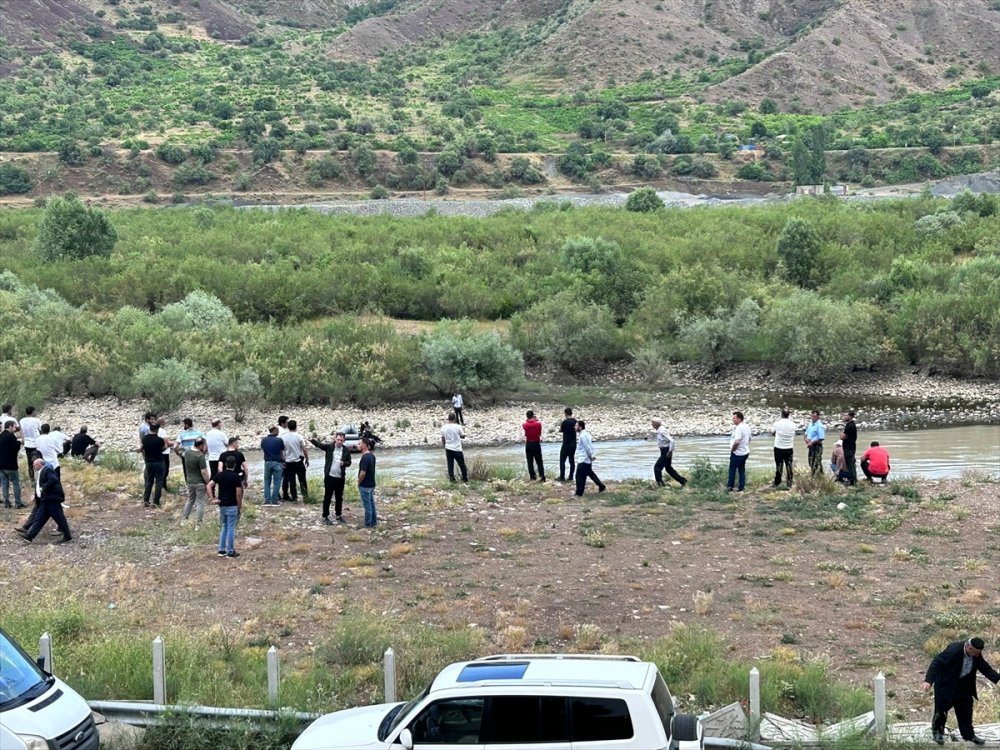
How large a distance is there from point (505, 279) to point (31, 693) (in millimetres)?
43565

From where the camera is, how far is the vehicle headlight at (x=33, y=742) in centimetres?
926

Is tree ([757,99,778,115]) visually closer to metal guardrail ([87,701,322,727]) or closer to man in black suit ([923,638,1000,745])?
man in black suit ([923,638,1000,745])

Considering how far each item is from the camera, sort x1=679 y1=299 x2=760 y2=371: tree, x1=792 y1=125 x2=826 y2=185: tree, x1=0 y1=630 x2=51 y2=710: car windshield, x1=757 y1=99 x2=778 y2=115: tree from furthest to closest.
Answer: x1=757 y1=99 x2=778 y2=115: tree
x1=792 y1=125 x2=826 y2=185: tree
x1=679 y1=299 x2=760 y2=371: tree
x1=0 y1=630 x2=51 y2=710: car windshield

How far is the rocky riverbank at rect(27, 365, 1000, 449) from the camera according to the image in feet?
114

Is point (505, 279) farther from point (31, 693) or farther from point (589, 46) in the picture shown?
point (589, 46)

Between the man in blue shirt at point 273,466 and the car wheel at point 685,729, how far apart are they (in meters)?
13.0

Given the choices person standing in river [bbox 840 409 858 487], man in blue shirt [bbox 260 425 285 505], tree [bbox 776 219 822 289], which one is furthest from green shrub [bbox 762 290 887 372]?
man in blue shirt [bbox 260 425 285 505]

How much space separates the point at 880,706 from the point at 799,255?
43.8 m

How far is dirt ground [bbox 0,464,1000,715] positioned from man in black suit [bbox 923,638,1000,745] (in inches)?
49.2

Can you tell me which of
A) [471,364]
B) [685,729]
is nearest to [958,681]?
[685,729]

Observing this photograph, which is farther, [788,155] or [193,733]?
[788,155]

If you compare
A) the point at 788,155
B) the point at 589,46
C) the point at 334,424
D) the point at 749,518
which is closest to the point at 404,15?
the point at 589,46

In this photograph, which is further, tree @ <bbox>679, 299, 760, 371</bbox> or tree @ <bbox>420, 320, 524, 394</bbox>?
tree @ <bbox>679, 299, 760, 371</bbox>

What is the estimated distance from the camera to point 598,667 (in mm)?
9359
